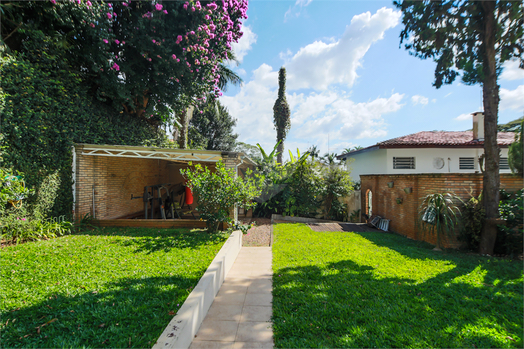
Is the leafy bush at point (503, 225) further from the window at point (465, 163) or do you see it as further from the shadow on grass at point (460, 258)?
the window at point (465, 163)

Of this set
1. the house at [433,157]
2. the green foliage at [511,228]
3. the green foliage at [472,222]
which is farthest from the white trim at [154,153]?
the house at [433,157]

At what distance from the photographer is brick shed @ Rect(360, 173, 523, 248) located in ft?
22.1

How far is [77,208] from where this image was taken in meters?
7.84

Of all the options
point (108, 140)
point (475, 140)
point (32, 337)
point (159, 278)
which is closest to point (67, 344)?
point (32, 337)

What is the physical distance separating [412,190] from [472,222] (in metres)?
1.88

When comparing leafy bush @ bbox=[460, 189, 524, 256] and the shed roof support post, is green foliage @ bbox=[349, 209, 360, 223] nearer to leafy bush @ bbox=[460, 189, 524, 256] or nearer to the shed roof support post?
leafy bush @ bbox=[460, 189, 524, 256]

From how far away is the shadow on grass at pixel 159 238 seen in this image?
19.4 ft

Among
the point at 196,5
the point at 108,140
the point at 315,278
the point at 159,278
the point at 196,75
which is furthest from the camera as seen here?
the point at 196,75

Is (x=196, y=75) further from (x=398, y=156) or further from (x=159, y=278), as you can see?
(x=398, y=156)

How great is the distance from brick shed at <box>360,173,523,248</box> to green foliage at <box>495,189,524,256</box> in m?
0.73

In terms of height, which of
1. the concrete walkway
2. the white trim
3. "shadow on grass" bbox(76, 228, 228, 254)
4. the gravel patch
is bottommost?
the concrete walkway

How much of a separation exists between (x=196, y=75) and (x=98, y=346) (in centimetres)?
986

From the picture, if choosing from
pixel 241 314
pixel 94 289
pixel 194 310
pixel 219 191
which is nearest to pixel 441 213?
pixel 241 314

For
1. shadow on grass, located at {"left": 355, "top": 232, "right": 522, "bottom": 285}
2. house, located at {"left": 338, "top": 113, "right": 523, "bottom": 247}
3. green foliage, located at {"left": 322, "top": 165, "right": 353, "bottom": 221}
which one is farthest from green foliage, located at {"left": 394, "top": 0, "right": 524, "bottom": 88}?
green foliage, located at {"left": 322, "top": 165, "right": 353, "bottom": 221}
